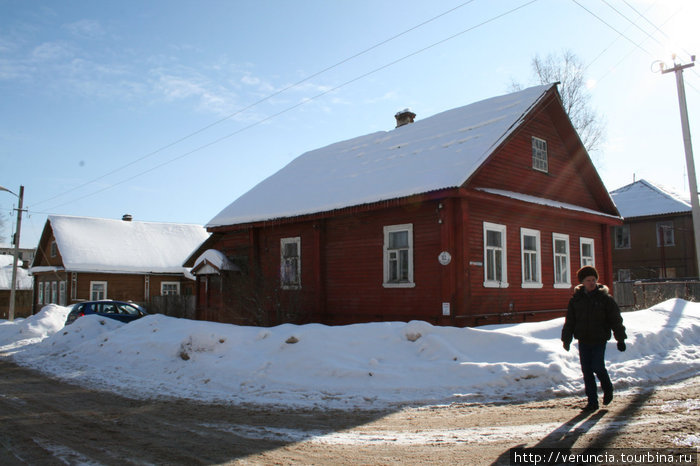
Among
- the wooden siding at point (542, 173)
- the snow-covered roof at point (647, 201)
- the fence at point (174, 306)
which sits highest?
the snow-covered roof at point (647, 201)

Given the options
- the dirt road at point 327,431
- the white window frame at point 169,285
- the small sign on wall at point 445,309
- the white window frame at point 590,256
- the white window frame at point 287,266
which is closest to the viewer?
the dirt road at point 327,431

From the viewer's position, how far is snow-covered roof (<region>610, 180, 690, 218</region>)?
3500 cm

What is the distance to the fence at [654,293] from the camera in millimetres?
20531

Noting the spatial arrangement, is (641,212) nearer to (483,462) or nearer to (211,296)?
(211,296)

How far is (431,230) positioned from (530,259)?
4.16 meters

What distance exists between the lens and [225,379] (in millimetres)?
9398

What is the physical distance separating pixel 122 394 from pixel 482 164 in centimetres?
978

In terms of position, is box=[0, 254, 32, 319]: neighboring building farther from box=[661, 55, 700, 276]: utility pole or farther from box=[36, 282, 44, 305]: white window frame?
A: box=[661, 55, 700, 276]: utility pole

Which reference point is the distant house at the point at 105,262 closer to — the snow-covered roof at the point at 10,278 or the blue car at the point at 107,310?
the snow-covered roof at the point at 10,278

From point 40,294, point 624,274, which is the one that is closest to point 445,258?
point 624,274

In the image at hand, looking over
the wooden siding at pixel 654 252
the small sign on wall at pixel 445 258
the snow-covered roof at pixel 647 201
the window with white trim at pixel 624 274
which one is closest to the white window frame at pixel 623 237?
the wooden siding at pixel 654 252

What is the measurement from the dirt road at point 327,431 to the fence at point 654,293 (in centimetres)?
1363

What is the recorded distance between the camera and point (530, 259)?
1672 centimetres

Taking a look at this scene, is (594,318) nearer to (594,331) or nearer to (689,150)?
(594,331)
